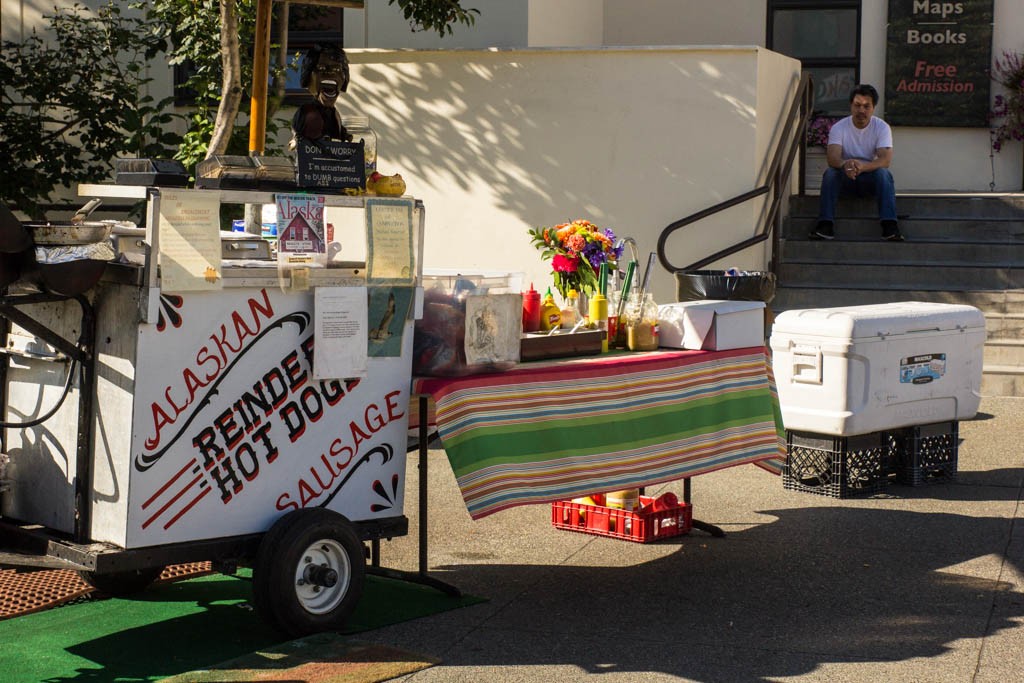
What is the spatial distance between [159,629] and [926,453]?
4.35m

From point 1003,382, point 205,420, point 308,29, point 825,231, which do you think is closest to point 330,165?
point 205,420

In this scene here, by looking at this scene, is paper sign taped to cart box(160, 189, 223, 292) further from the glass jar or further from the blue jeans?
the blue jeans

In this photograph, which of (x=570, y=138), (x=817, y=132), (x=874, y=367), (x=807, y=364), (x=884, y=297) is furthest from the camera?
(x=817, y=132)

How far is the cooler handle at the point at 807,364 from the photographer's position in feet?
24.3

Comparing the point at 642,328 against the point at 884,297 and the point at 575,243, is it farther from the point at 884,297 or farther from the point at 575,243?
the point at 884,297

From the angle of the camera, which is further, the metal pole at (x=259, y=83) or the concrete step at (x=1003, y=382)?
the concrete step at (x=1003, y=382)

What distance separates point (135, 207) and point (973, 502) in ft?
23.8

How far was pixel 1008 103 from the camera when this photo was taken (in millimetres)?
13500

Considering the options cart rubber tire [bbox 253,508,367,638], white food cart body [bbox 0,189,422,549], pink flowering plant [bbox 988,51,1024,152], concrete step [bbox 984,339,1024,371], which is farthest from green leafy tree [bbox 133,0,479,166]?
pink flowering plant [bbox 988,51,1024,152]

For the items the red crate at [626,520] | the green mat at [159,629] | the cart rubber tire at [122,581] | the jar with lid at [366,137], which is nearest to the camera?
the green mat at [159,629]

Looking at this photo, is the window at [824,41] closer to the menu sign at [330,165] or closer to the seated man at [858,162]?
the seated man at [858,162]

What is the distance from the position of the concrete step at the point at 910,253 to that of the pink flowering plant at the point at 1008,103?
2.62m

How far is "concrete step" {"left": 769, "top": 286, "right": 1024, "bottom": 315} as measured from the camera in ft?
35.1

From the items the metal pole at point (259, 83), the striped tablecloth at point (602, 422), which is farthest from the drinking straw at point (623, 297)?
the metal pole at point (259, 83)
